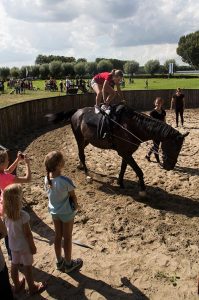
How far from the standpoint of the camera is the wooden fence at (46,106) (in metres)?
14.6

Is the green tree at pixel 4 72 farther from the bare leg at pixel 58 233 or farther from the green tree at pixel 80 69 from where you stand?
the bare leg at pixel 58 233

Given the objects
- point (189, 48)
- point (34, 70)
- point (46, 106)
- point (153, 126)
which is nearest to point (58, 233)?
point (153, 126)

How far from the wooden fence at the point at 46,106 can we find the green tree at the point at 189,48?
87420 millimetres

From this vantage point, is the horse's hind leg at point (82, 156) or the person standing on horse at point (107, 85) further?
the horse's hind leg at point (82, 156)

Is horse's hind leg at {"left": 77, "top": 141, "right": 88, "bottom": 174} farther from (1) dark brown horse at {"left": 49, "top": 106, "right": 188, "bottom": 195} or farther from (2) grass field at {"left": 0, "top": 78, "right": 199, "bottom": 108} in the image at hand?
(2) grass field at {"left": 0, "top": 78, "right": 199, "bottom": 108}

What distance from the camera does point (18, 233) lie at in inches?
169

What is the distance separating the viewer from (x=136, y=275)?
5172mm

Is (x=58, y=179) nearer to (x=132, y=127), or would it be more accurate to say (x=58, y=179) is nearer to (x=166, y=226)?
(x=166, y=226)

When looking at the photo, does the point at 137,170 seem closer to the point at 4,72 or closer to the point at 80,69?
the point at 80,69

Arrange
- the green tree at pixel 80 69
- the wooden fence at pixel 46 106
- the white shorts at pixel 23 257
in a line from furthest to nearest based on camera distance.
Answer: the green tree at pixel 80 69, the wooden fence at pixel 46 106, the white shorts at pixel 23 257

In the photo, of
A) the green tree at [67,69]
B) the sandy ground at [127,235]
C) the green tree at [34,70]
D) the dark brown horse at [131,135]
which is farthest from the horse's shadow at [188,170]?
the green tree at [34,70]

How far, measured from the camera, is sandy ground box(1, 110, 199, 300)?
492cm

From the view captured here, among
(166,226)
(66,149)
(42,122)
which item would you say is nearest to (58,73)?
(42,122)

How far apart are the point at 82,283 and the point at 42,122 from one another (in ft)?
46.5
